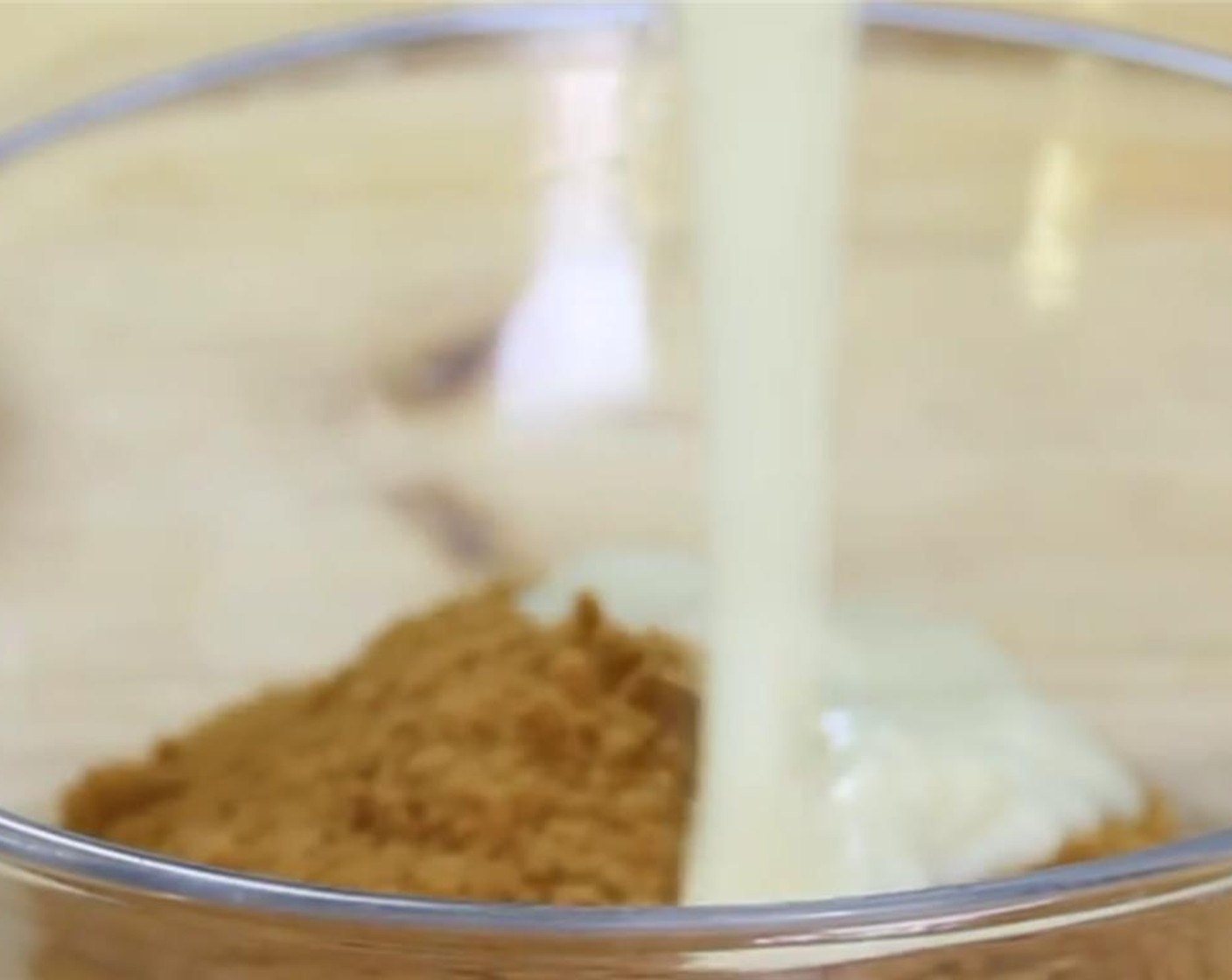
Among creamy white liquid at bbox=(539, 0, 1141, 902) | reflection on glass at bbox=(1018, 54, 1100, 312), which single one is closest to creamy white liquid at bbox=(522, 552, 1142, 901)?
creamy white liquid at bbox=(539, 0, 1141, 902)

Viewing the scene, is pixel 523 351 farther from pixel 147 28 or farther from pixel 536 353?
pixel 147 28

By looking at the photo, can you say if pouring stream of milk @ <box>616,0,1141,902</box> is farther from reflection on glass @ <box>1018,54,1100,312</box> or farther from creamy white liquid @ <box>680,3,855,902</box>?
reflection on glass @ <box>1018,54,1100,312</box>

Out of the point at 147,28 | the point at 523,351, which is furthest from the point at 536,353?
the point at 147,28

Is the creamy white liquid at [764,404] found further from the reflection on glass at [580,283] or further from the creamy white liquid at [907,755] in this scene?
the reflection on glass at [580,283]

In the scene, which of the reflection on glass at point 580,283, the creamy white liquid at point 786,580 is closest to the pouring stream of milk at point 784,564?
the creamy white liquid at point 786,580

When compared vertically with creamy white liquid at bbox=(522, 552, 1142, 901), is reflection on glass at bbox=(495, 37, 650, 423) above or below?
above

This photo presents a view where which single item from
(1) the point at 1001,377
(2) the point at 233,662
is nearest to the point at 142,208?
(2) the point at 233,662
